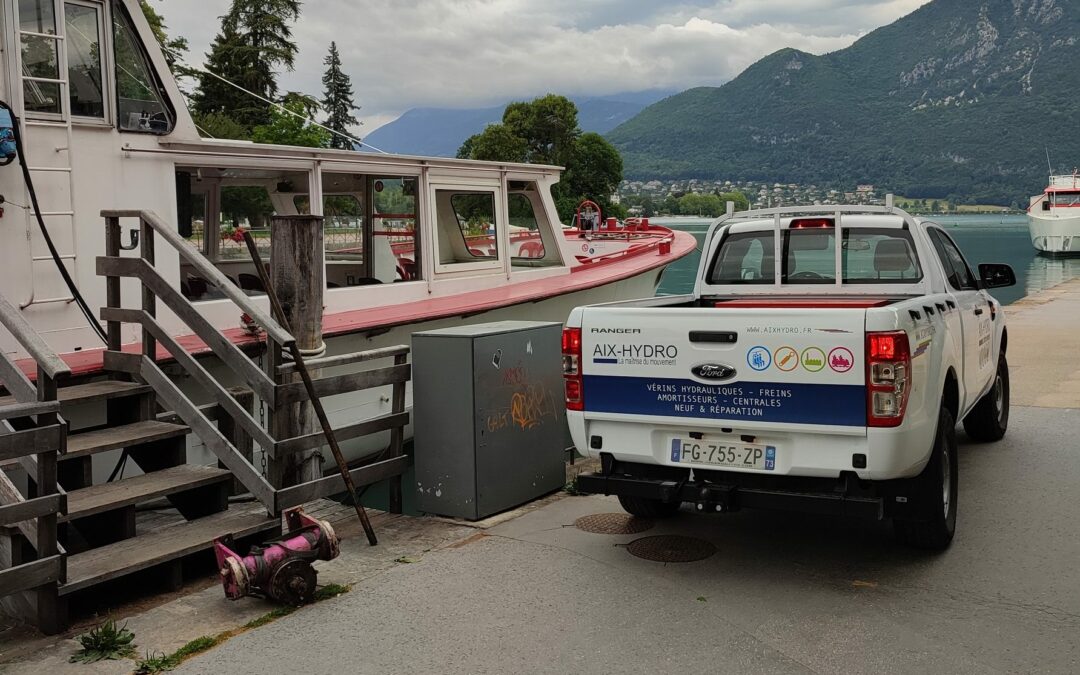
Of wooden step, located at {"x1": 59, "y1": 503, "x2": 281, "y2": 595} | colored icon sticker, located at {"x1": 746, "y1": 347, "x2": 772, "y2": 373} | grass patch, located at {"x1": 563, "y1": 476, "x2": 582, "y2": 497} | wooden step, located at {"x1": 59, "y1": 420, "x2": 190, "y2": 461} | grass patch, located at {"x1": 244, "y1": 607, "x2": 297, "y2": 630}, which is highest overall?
colored icon sticker, located at {"x1": 746, "y1": 347, "x2": 772, "y2": 373}

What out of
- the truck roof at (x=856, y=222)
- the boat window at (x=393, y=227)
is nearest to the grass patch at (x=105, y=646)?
the truck roof at (x=856, y=222)

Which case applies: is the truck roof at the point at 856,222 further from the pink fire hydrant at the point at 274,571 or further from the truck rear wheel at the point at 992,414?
the pink fire hydrant at the point at 274,571

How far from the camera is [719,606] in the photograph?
464 cm

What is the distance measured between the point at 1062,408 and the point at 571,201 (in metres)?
64.7

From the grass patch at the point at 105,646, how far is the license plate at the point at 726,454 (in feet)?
8.75

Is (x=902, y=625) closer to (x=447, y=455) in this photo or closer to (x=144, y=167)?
(x=447, y=455)

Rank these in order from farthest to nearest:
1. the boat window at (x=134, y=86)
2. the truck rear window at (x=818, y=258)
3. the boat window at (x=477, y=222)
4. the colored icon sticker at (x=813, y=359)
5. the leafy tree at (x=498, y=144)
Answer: the leafy tree at (x=498, y=144) < the boat window at (x=477, y=222) < the boat window at (x=134, y=86) < the truck rear window at (x=818, y=258) < the colored icon sticker at (x=813, y=359)

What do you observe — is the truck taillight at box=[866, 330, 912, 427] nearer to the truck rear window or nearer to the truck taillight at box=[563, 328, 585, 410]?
the truck taillight at box=[563, 328, 585, 410]

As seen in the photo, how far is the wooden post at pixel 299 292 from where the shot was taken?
6.06 metres

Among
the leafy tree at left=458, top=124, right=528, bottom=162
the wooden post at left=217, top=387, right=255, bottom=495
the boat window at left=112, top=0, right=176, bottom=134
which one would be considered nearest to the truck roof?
the wooden post at left=217, top=387, right=255, bottom=495

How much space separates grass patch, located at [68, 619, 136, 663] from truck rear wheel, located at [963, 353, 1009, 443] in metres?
6.35

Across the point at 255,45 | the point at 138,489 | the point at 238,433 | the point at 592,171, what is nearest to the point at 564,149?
the point at 592,171

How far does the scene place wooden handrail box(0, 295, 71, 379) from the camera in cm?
434

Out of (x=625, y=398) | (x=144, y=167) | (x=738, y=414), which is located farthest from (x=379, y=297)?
(x=738, y=414)
